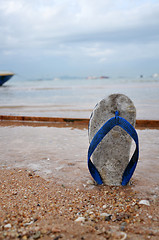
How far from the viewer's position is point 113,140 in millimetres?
2631

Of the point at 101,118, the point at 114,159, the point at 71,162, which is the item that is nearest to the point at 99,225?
the point at 114,159

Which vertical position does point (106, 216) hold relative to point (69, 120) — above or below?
below

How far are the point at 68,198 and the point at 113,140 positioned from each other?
31.5 inches

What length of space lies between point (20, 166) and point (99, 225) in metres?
1.80

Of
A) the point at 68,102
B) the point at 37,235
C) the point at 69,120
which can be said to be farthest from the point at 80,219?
the point at 68,102

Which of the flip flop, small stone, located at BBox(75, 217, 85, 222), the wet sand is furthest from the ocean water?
small stone, located at BBox(75, 217, 85, 222)

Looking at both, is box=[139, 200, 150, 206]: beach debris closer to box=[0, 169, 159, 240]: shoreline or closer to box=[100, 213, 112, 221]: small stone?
box=[0, 169, 159, 240]: shoreline

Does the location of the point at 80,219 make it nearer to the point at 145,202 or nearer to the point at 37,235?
the point at 37,235

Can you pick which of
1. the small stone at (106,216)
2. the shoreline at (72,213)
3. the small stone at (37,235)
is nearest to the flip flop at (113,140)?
the shoreline at (72,213)

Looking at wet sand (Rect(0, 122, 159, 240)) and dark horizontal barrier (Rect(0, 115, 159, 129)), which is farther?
dark horizontal barrier (Rect(0, 115, 159, 129))

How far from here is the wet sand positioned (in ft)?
6.20

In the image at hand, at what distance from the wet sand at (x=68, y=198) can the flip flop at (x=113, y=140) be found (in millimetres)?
163

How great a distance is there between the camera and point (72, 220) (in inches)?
80.2

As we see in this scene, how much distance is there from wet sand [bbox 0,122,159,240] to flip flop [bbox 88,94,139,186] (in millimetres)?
163
